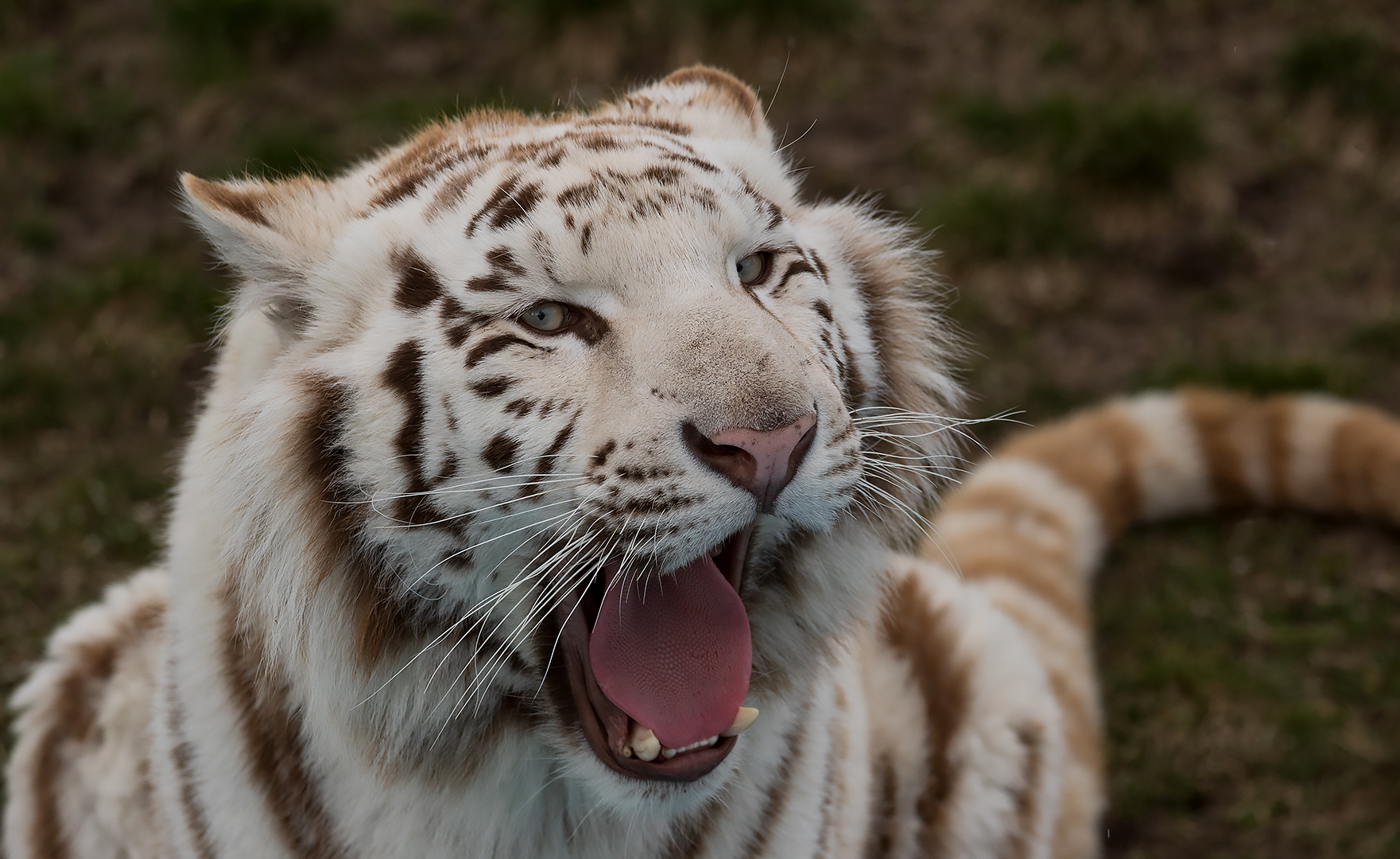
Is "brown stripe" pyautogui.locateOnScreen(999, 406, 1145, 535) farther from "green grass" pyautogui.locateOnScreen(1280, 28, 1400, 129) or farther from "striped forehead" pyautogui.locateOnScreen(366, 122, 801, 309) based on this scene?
"green grass" pyautogui.locateOnScreen(1280, 28, 1400, 129)

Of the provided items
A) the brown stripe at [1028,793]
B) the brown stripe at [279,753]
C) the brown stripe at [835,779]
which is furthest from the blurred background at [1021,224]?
the brown stripe at [279,753]

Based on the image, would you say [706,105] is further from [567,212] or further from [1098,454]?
[1098,454]

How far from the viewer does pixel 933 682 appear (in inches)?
114

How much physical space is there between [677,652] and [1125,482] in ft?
7.85

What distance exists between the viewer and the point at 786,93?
5965 millimetres

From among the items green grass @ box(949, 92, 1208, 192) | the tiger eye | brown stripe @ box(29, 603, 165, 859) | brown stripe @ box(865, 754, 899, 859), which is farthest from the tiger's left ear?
green grass @ box(949, 92, 1208, 192)

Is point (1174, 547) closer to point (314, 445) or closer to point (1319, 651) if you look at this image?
point (1319, 651)

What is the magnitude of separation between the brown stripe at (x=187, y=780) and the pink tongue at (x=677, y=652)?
2.52 ft

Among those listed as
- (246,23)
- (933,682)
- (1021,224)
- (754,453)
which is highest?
(246,23)

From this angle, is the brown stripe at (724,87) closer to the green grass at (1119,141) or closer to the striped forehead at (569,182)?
the striped forehead at (569,182)

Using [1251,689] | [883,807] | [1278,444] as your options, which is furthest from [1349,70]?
[883,807]

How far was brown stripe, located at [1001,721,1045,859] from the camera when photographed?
279cm

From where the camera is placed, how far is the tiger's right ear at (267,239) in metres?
1.99

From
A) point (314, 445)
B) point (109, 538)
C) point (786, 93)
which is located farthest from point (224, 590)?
point (786, 93)
